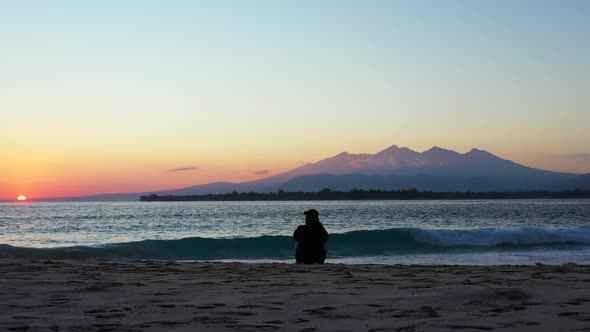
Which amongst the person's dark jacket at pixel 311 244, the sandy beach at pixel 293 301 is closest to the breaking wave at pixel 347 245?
the person's dark jacket at pixel 311 244

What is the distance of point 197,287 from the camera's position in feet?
24.0

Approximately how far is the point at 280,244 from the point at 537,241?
34.7 feet

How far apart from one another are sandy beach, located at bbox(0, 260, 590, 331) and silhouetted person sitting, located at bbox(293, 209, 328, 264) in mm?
2611

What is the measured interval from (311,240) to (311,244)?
3.0 inches

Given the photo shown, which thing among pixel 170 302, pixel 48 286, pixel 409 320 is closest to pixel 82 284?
pixel 48 286

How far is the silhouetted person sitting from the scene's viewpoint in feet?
38.4

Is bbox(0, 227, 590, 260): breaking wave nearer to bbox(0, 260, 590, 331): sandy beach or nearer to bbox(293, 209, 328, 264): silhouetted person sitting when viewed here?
bbox(293, 209, 328, 264): silhouetted person sitting

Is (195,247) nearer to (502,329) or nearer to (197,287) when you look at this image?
(197,287)

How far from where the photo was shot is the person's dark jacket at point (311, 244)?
11.8 meters

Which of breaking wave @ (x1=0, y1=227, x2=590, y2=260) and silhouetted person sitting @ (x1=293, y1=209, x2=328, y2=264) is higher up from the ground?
silhouetted person sitting @ (x1=293, y1=209, x2=328, y2=264)

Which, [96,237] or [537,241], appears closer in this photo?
[537,241]

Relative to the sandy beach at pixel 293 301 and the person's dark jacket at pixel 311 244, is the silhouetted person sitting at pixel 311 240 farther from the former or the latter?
the sandy beach at pixel 293 301

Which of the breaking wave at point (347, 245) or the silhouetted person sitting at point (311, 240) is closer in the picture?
the silhouetted person sitting at point (311, 240)

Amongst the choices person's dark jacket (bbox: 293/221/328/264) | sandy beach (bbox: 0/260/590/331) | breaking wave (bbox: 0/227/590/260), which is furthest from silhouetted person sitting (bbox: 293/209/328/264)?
breaking wave (bbox: 0/227/590/260)
